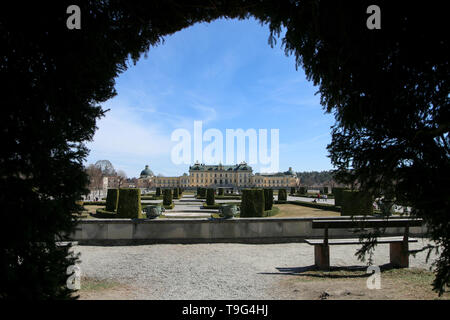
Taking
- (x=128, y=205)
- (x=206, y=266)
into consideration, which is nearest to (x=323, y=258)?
(x=206, y=266)

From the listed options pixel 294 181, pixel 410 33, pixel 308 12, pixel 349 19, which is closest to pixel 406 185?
pixel 410 33

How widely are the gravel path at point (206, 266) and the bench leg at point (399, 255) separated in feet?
1.08

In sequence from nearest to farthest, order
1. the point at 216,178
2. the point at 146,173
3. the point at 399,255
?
the point at 399,255
the point at 146,173
the point at 216,178

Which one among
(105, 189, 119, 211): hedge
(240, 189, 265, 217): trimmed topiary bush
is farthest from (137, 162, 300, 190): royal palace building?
(240, 189, 265, 217): trimmed topiary bush

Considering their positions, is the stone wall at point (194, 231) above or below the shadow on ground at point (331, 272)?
above

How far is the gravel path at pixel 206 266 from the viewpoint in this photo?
13.7 ft

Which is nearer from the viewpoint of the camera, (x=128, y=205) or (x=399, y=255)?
(x=399, y=255)

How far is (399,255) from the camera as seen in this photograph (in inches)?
220

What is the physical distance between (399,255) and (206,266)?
4.41 meters

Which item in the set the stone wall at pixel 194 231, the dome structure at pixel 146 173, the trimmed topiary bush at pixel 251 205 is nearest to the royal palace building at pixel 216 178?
the dome structure at pixel 146 173

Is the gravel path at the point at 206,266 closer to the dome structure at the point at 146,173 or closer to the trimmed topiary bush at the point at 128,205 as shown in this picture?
the trimmed topiary bush at the point at 128,205

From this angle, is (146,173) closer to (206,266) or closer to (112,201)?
(112,201)
